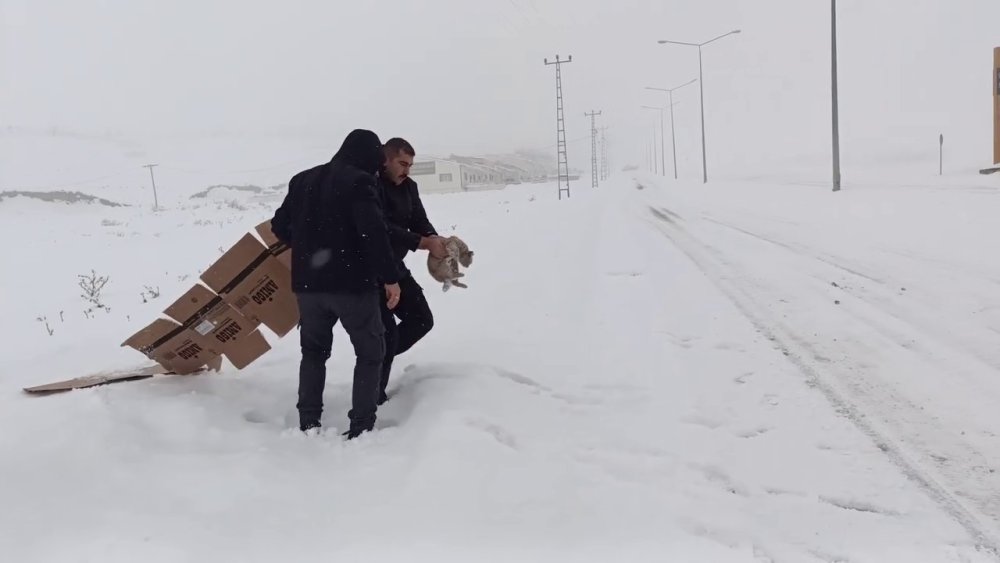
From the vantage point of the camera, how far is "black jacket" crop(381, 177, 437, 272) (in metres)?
4.00

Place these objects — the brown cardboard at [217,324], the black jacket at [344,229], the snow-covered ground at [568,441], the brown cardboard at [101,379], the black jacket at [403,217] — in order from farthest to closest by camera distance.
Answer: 1. the black jacket at [403,217]
2. the brown cardboard at [217,324]
3. the brown cardboard at [101,379]
4. the black jacket at [344,229]
5. the snow-covered ground at [568,441]

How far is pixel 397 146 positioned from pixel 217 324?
1.58m

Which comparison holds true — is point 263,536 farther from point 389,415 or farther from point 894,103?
point 894,103

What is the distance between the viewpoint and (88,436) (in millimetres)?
3164

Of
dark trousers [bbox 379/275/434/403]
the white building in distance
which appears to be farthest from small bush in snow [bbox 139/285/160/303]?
the white building in distance

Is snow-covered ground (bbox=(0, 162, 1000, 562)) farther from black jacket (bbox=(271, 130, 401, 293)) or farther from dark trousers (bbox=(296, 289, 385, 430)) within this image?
black jacket (bbox=(271, 130, 401, 293))

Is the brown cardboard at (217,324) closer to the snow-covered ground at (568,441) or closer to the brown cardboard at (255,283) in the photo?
the brown cardboard at (255,283)

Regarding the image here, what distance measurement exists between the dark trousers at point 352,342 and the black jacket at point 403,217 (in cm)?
46

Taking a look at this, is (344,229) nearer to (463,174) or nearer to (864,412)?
(864,412)

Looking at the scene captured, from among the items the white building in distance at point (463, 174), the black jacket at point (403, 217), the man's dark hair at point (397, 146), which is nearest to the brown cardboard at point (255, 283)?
the black jacket at point (403, 217)

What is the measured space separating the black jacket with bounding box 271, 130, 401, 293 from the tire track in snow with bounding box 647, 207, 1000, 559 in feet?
9.08

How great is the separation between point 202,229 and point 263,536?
1952cm

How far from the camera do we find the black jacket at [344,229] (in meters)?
3.41

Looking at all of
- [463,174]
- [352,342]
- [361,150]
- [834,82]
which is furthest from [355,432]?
[463,174]
